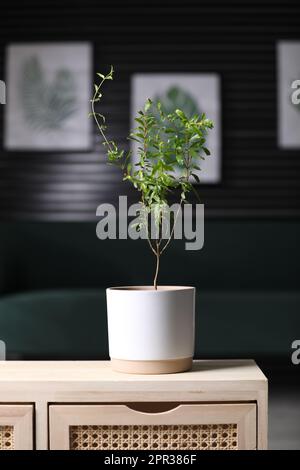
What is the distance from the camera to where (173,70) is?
3.97m

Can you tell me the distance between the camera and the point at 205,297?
10.1 feet

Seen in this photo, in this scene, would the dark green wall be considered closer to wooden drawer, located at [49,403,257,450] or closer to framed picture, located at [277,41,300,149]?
framed picture, located at [277,41,300,149]

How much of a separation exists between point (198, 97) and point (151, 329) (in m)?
2.79

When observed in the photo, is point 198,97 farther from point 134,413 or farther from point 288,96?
point 134,413

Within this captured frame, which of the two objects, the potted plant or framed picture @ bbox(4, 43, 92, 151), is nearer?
the potted plant

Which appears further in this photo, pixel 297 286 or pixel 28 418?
pixel 297 286

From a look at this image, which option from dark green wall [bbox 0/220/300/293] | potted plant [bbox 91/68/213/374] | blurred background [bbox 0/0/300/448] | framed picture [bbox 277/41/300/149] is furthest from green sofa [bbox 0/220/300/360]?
potted plant [bbox 91/68/213/374]

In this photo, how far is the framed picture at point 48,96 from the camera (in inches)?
157

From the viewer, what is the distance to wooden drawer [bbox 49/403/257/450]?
129 centimetres

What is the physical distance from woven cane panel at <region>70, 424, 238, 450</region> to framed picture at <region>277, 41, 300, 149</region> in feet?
9.42

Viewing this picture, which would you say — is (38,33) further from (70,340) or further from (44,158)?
(70,340)
